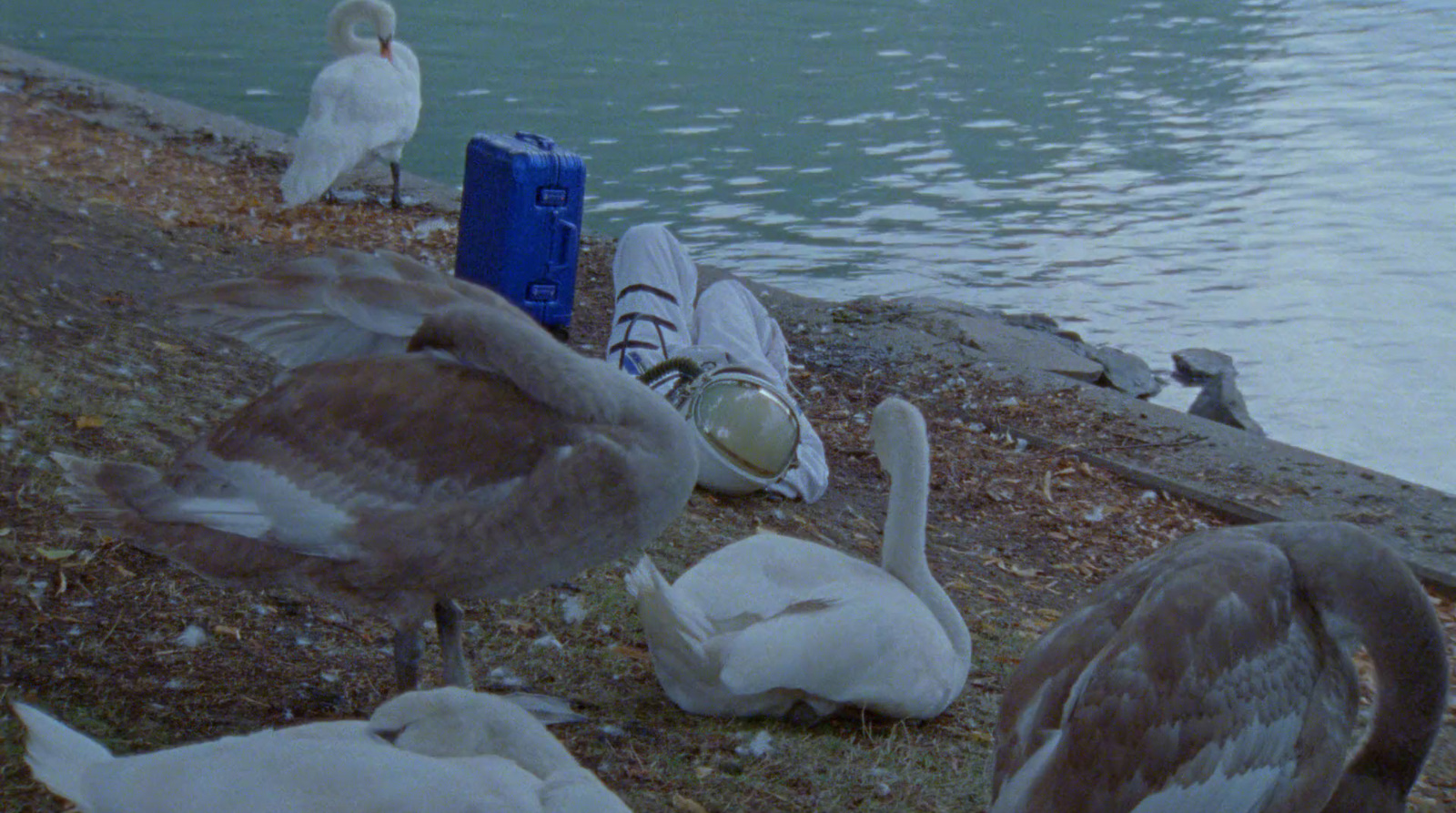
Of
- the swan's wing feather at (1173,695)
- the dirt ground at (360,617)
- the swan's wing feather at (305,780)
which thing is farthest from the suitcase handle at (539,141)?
the swan's wing feather at (305,780)

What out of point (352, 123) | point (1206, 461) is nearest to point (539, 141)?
point (352, 123)

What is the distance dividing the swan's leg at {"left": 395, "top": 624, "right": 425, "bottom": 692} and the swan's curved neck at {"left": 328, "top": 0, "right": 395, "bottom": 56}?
860 cm

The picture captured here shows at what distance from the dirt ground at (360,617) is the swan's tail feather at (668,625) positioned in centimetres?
16

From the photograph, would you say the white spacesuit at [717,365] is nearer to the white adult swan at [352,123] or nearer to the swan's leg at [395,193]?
the white adult swan at [352,123]

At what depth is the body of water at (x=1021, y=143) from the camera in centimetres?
957

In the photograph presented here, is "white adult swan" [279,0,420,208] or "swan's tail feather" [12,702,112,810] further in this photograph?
"white adult swan" [279,0,420,208]

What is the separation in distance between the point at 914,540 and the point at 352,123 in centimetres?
591

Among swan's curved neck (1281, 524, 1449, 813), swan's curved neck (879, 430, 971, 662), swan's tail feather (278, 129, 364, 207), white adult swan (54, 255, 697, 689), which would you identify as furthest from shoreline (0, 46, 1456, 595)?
white adult swan (54, 255, 697, 689)

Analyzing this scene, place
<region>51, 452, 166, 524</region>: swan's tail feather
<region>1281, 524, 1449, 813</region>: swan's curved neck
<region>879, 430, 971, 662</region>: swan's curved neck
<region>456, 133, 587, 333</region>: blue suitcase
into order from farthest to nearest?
<region>456, 133, 587, 333</region>: blue suitcase → <region>879, 430, 971, 662</region>: swan's curved neck → <region>51, 452, 166, 524</region>: swan's tail feather → <region>1281, 524, 1449, 813</region>: swan's curved neck

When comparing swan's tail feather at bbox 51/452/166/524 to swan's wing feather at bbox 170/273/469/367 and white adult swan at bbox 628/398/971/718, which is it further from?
white adult swan at bbox 628/398/971/718

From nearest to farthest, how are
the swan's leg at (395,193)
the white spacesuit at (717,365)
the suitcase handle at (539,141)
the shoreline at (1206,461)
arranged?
the white spacesuit at (717,365), the shoreline at (1206,461), the suitcase handle at (539,141), the swan's leg at (395,193)

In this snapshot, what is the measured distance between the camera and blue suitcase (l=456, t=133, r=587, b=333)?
6.94 m

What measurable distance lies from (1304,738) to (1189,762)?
0.35 m

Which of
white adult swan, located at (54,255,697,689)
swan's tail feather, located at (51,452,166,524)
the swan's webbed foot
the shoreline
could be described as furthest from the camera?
the shoreline
